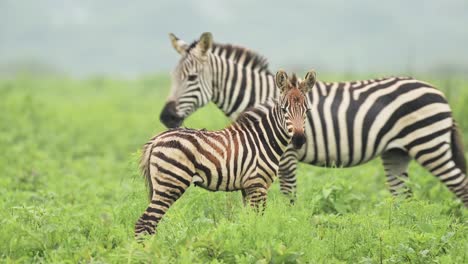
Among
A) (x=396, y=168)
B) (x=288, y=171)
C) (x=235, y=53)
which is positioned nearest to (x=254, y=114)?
(x=288, y=171)

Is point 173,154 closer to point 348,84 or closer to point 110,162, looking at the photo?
point 348,84

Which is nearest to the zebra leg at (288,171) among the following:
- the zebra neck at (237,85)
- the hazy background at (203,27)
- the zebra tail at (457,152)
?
the zebra neck at (237,85)

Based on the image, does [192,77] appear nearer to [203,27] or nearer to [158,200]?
[158,200]

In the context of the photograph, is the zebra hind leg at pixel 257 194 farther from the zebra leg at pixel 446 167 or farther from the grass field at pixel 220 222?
the zebra leg at pixel 446 167

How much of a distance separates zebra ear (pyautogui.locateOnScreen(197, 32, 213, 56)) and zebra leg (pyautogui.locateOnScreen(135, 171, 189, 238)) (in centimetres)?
315

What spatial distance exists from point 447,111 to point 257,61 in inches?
98.8

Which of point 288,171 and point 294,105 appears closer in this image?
point 294,105

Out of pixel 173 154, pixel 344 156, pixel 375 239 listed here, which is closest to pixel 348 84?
pixel 344 156

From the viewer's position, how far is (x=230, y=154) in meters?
6.37

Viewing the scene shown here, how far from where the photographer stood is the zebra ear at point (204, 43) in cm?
877

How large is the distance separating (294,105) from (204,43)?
2795 mm

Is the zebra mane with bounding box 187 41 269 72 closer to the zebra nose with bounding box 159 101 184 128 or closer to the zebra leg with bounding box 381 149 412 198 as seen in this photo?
the zebra nose with bounding box 159 101 184 128

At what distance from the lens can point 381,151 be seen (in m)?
8.38

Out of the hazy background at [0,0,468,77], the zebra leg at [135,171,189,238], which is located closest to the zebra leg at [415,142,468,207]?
the zebra leg at [135,171,189,238]
